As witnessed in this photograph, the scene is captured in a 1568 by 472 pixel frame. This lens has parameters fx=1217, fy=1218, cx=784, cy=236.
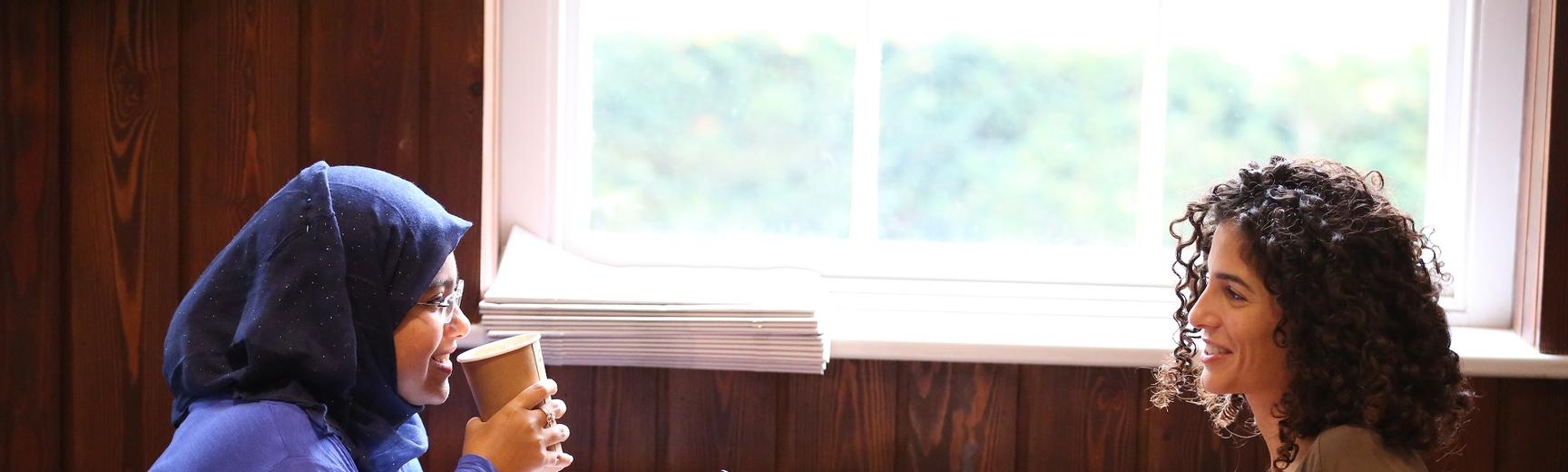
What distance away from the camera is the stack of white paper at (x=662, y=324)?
6.86 ft

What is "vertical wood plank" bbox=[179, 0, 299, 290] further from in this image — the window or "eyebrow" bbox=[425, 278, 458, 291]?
"eyebrow" bbox=[425, 278, 458, 291]

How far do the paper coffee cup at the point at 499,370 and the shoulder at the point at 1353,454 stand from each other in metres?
0.96

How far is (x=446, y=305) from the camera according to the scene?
157cm

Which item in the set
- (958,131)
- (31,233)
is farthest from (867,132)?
(31,233)

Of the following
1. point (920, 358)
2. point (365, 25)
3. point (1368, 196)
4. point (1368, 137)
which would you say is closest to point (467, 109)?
point (365, 25)

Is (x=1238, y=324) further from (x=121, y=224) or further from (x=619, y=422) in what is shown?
(x=121, y=224)

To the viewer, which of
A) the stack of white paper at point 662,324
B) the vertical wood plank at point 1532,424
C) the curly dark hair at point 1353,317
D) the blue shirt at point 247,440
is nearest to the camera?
the blue shirt at point 247,440

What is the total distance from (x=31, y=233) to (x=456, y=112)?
0.79m

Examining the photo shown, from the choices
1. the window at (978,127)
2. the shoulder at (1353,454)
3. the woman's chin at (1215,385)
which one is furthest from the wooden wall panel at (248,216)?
the shoulder at (1353,454)

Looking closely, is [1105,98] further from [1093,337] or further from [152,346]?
[152,346]

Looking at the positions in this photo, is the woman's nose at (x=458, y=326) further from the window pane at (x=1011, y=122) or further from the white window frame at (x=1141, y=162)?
the window pane at (x=1011, y=122)

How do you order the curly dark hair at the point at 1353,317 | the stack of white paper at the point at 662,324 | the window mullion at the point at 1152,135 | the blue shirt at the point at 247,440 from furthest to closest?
the window mullion at the point at 1152,135 < the stack of white paper at the point at 662,324 < the curly dark hair at the point at 1353,317 < the blue shirt at the point at 247,440

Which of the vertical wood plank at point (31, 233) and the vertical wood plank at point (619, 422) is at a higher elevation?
the vertical wood plank at point (31, 233)

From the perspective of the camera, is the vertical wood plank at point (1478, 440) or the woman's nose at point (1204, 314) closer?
the woman's nose at point (1204, 314)
